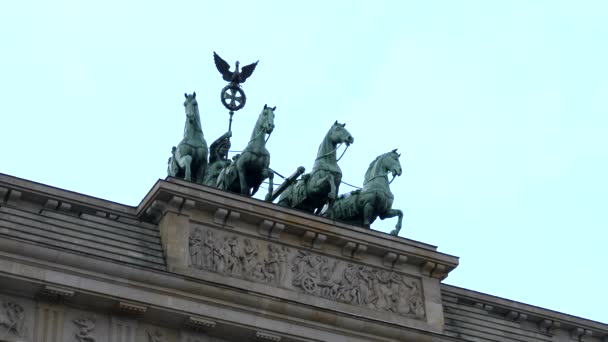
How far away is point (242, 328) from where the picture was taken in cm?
3131

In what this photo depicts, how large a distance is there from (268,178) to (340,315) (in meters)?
4.46

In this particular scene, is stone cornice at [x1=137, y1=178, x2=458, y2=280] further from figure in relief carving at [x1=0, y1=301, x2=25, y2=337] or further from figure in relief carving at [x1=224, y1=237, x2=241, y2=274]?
figure in relief carving at [x1=0, y1=301, x2=25, y2=337]

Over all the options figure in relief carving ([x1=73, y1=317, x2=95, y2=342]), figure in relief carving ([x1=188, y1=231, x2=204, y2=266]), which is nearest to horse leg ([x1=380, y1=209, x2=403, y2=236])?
figure in relief carving ([x1=188, y1=231, x2=204, y2=266])

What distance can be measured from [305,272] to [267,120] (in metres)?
4.28

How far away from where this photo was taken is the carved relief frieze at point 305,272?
32.5m

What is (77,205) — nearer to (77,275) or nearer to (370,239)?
(77,275)

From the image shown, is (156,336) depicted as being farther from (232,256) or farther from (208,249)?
(232,256)

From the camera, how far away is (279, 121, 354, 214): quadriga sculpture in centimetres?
3581

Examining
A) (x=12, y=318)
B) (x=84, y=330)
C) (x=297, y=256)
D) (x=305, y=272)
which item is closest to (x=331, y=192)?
(x=297, y=256)

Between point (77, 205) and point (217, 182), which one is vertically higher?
point (217, 182)

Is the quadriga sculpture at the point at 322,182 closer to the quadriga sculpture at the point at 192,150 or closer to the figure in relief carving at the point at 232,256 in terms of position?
the quadriga sculpture at the point at 192,150

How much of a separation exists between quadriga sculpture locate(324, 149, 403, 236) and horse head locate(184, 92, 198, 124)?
3.91 m

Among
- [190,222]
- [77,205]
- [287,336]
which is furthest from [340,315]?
[77,205]

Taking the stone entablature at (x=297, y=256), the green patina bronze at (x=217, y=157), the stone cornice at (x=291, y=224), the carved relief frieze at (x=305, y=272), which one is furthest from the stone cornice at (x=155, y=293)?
the green patina bronze at (x=217, y=157)
